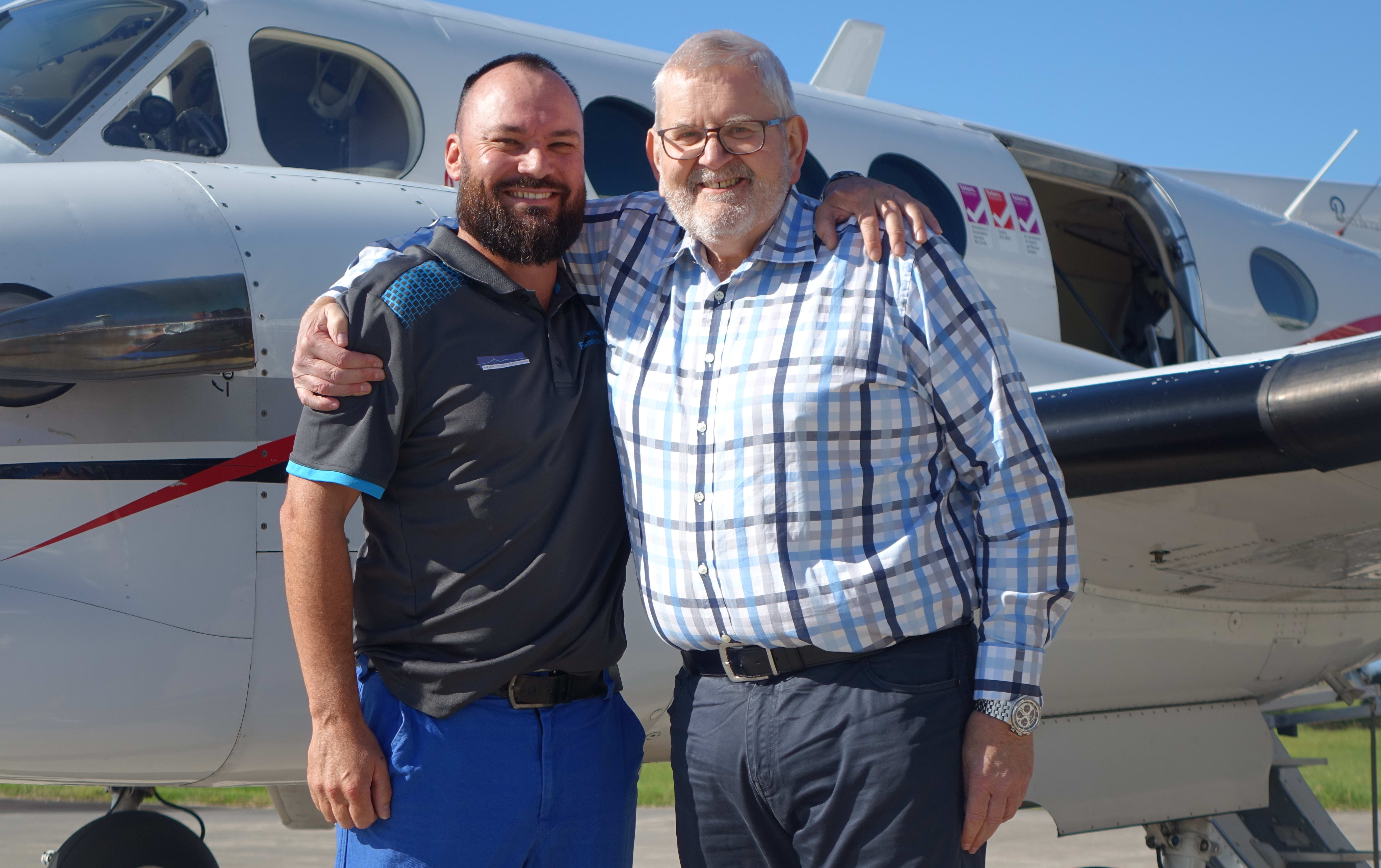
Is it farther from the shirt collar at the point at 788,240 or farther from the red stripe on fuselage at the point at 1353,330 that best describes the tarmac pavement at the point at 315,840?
the shirt collar at the point at 788,240

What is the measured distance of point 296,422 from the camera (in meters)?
3.62

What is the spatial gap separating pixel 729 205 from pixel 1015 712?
1166 mm

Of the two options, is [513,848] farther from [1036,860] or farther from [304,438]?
[1036,860]

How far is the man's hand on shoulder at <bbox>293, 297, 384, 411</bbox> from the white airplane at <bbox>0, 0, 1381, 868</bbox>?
98 centimetres

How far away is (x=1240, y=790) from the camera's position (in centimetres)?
598

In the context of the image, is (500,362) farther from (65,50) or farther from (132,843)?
(132,843)

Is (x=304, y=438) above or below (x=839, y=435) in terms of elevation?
below

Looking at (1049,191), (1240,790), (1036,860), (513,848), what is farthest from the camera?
(1036,860)

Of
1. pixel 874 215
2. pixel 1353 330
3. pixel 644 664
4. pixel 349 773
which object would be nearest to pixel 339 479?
pixel 349 773

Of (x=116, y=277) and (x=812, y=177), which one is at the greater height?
(x=812, y=177)

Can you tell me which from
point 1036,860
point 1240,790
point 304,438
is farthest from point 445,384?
point 1036,860

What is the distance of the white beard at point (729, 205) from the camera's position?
257cm

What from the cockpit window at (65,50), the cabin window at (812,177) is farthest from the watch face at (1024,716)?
the cabin window at (812,177)

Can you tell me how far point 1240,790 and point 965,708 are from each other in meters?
4.34
